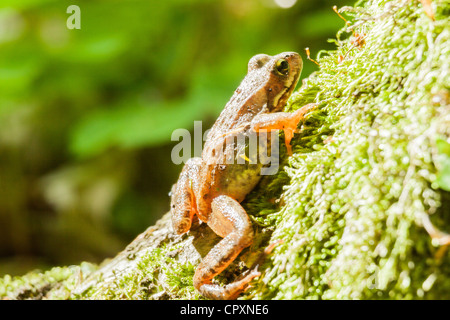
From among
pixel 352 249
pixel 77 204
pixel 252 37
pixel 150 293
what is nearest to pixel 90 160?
pixel 77 204

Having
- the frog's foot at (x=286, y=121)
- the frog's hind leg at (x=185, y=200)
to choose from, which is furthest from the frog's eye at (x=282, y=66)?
the frog's hind leg at (x=185, y=200)

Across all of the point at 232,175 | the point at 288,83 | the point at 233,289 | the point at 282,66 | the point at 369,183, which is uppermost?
the point at 282,66

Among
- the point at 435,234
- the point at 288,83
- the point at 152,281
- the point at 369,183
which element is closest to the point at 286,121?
the point at 288,83

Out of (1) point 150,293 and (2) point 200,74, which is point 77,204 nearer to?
(2) point 200,74

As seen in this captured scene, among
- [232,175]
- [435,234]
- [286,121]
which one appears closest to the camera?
[435,234]

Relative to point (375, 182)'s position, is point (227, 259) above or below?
below

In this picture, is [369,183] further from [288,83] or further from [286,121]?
[288,83]

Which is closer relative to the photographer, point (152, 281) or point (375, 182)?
point (375, 182)

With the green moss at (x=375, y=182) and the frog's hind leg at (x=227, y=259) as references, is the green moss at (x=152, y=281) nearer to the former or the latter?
the frog's hind leg at (x=227, y=259)
